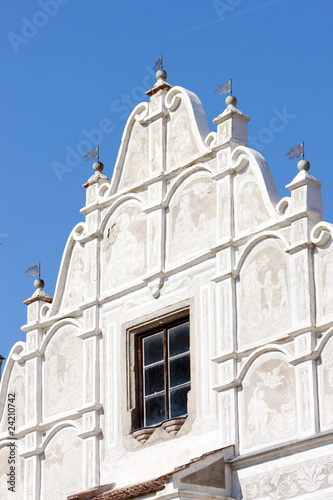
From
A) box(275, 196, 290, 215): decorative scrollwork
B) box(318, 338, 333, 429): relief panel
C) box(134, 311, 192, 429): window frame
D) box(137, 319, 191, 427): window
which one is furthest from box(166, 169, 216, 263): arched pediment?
box(318, 338, 333, 429): relief panel

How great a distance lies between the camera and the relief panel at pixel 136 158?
2044 cm

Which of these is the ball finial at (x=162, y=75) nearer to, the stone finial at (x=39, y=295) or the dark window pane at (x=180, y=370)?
the stone finial at (x=39, y=295)

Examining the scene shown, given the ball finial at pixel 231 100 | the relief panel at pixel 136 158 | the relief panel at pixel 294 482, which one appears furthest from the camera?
the relief panel at pixel 136 158

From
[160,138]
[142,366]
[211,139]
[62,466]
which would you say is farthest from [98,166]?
[62,466]

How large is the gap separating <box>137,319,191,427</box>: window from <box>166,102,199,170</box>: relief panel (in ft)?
7.72

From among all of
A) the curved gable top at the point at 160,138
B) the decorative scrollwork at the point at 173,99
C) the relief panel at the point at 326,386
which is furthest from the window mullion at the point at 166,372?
the decorative scrollwork at the point at 173,99

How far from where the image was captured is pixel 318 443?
16.4m

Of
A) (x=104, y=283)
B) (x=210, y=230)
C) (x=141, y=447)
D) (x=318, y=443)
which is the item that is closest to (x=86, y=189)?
(x=104, y=283)

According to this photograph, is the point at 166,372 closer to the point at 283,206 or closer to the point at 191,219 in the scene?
the point at 191,219

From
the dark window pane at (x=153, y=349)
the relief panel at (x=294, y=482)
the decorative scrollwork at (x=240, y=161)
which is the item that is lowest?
the relief panel at (x=294, y=482)

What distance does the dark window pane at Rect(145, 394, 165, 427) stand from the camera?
18.8 m

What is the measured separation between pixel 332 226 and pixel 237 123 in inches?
107

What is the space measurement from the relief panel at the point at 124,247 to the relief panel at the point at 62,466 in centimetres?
221

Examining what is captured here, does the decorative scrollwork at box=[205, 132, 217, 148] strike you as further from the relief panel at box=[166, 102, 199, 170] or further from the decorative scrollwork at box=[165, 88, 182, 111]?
the decorative scrollwork at box=[165, 88, 182, 111]
